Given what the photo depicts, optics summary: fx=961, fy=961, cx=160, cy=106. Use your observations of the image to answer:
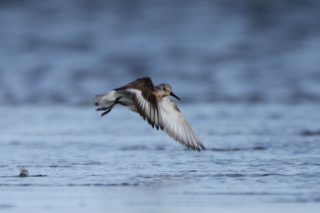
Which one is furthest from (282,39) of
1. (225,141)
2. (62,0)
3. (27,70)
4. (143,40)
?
(225,141)

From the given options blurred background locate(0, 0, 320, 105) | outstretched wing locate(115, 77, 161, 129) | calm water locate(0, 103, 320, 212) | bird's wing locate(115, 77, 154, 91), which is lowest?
calm water locate(0, 103, 320, 212)

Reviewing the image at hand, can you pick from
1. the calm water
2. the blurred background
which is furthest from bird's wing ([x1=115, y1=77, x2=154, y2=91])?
the blurred background

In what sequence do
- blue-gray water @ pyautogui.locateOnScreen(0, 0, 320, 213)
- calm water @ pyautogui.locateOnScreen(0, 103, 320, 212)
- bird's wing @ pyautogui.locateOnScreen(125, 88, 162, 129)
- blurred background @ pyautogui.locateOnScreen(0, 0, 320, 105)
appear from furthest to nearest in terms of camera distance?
blurred background @ pyautogui.locateOnScreen(0, 0, 320, 105), bird's wing @ pyautogui.locateOnScreen(125, 88, 162, 129), blue-gray water @ pyautogui.locateOnScreen(0, 0, 320, 213), calm water @ pyautogui.locateOnScreen(0, 103, 320, 212)

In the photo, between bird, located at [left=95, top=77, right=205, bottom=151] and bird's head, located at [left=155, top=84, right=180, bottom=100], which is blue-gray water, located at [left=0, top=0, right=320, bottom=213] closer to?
bird, located at [left=95, top=77, right=205, bottom=151]

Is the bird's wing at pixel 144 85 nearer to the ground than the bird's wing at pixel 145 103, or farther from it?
farther from it

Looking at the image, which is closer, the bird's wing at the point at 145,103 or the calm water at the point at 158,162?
the calm water at the point at 158,162

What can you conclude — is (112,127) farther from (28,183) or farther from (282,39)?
(282,39)

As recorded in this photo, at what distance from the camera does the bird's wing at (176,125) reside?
27.8 feet

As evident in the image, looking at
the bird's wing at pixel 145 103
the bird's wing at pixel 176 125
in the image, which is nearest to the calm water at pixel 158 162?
the bird's wing at pixel 176 125

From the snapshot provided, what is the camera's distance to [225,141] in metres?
9.53

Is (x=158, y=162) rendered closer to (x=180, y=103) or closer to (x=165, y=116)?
(x=165, y=116)

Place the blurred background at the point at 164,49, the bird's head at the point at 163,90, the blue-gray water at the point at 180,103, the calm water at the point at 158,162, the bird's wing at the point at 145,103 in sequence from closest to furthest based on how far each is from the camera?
the calm water at the point at 158,162, the blue-gray water at the point at 180,103, the bird's wing at the point at 145,103, the bird's head at the point at 163,90, the blurred background at the point at 164,49

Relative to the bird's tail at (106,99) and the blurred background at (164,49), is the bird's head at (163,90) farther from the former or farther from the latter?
the blurred background at (164,49)

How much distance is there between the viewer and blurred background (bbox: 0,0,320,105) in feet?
45.3
